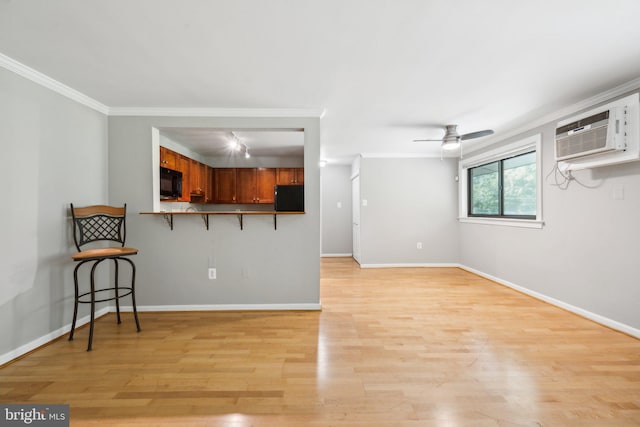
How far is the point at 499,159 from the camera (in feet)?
15.2

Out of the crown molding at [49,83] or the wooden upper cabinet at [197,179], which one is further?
the wooden upper cabinet at [197,179]

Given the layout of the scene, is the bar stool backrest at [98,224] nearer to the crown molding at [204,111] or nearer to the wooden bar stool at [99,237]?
the wooden bar stool at [99,237]

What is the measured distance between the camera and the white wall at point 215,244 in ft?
10.5

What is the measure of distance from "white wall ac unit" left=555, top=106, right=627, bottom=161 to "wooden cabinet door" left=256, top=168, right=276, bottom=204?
4566 millimetres

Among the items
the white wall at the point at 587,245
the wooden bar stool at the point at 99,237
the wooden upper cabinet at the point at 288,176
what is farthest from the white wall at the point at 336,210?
the wooden bar stool at the point at 99,237

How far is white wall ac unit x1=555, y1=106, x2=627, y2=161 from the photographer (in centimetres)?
254

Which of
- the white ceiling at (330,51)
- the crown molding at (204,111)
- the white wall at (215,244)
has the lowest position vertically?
the white wall at (215,244)

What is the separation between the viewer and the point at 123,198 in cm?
320

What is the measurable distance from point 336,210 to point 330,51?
497 cm

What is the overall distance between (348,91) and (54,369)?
3317 mm

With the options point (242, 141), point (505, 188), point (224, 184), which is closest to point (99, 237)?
point (242, 141)

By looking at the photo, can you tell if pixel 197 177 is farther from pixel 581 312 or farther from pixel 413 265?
pixel 581 312

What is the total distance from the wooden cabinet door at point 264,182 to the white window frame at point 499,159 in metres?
3.81

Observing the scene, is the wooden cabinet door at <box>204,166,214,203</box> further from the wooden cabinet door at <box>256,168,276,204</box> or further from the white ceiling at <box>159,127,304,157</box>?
the wooden cabinet door at <box>256,168,276,204</box>
